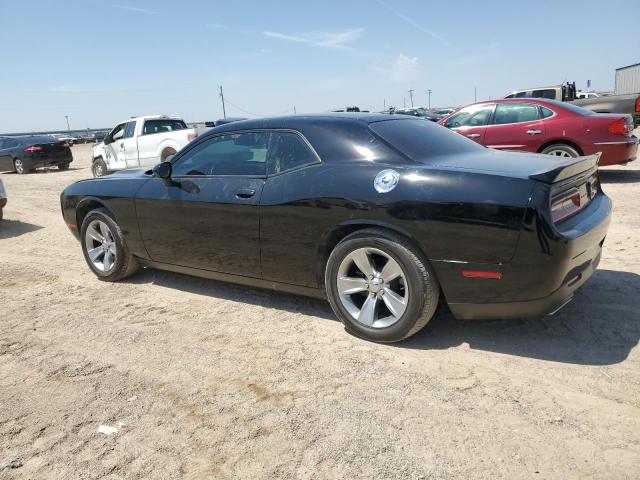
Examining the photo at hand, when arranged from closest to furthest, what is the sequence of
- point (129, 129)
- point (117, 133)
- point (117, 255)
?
point (117, 255) < point (129, 129) < point (117, 133)

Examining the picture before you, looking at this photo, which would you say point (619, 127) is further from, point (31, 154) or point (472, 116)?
point (31, 154)

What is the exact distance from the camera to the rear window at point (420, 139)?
3.47 m

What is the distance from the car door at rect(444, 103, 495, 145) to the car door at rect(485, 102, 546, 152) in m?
0.12

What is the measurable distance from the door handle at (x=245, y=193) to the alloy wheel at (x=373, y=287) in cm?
92

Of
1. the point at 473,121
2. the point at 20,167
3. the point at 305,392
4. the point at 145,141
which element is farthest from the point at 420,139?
the point at 20,167

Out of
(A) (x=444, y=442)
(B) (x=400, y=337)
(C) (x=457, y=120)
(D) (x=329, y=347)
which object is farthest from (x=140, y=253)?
(C) (x=457, y=120)

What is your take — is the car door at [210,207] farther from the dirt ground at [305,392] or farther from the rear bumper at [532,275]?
the rear bumper at [532,275]

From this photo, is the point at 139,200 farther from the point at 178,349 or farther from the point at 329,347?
the point at 329,347

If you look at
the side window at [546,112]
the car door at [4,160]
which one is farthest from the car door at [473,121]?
the car door at [4,160]

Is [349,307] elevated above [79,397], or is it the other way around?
[349,307]

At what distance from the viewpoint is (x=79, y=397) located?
301cm

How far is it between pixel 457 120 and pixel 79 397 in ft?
28.6

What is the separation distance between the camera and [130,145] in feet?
44.3

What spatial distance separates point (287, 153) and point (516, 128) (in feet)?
21.9
